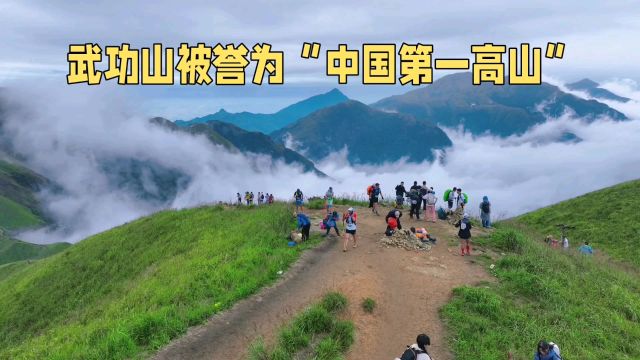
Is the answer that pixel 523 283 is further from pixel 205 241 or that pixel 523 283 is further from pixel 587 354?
pixel 205 241

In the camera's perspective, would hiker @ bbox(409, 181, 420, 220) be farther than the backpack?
Yes

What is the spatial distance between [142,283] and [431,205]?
20482 millimetres

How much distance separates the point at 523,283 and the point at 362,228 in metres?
12.0

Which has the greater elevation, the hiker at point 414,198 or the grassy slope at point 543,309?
the hiker at point 414,198

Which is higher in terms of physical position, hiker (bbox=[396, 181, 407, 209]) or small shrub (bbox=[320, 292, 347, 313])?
hiker (bbox=[396, 181, 407, 209])

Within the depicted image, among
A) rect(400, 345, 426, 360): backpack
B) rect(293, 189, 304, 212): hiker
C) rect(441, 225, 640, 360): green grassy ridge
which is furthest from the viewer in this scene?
rect(293, 189, 304, 212): hiker

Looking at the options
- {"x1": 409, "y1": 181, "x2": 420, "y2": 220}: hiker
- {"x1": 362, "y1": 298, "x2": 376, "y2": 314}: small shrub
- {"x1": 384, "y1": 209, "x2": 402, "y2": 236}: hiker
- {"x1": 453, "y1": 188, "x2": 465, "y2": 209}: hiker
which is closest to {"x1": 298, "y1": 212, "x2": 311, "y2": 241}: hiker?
{"x1": 384, "y1": 209, "x2": 402, "y2": 236}: hiker

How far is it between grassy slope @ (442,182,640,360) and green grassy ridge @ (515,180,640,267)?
1980cm

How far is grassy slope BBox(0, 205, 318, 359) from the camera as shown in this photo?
17.5 metres

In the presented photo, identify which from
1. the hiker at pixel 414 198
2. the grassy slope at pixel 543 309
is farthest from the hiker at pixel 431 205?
the grassy slope at pixel 543 309

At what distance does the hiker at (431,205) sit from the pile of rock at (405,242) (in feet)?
20.2

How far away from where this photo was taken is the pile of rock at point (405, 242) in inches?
1037

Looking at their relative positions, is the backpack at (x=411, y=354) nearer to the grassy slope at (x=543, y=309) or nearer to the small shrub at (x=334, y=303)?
the grassy slope at (x=543, y=309)

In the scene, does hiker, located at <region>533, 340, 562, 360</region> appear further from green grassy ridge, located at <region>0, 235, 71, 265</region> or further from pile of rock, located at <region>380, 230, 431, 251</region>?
green grassy ridge, located at <region>0, 235, 71, 265</region>
